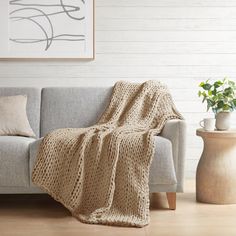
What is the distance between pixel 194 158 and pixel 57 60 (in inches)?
54.1

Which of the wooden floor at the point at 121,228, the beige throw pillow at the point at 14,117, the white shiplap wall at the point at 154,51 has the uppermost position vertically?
the white shiplap wall at the point at 154,51

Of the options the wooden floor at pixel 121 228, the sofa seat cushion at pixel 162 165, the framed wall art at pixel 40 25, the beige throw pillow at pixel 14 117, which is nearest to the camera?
the wooden floor at pixel 121 228

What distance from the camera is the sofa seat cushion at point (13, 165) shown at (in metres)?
3.57

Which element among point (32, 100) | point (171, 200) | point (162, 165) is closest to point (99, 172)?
point (162, 165)

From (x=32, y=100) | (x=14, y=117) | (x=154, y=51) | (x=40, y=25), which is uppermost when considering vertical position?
(x=40, y=25)

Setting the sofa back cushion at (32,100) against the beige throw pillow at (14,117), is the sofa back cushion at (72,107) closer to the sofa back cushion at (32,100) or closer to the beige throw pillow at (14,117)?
the sofa back cushion at (32,100)

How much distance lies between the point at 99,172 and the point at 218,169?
82 cm

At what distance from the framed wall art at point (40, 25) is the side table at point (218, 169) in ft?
4.76

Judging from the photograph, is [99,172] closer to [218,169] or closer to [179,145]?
[179,145]

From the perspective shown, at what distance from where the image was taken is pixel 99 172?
11.5 ft

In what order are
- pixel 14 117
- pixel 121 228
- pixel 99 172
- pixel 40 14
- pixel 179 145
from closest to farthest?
pixel 121 228, pixel 99 172, pixel 179 145, pixel 14 117, pixel 40 14

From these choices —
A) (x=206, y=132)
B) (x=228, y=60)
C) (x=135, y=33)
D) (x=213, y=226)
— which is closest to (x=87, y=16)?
(x=135, y=33)

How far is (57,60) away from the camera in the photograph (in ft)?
15.5

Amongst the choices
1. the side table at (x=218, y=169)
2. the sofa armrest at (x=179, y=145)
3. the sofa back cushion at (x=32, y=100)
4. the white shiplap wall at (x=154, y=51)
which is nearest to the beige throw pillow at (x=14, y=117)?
the sofa back cushion at (x=32, y=100)
